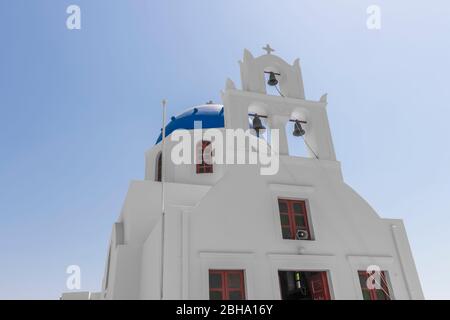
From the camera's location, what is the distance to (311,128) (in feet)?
35.4

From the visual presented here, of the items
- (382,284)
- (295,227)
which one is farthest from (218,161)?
(382,284)

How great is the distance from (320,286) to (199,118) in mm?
9207

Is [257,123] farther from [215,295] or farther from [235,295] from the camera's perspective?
[215,295]

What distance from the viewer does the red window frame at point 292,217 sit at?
29.7 ft

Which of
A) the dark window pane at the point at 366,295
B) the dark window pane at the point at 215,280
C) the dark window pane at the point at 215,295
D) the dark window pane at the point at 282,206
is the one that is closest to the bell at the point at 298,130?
the dark window pane at the point at 282,206

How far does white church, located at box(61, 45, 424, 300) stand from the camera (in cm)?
795

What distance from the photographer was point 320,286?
342 inches

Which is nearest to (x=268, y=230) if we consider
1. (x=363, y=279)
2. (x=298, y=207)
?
(x=298, y=207)

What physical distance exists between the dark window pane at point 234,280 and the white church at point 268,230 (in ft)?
0.07

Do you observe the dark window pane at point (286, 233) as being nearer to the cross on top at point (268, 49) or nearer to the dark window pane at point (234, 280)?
the dark window pane at point (234, 280)

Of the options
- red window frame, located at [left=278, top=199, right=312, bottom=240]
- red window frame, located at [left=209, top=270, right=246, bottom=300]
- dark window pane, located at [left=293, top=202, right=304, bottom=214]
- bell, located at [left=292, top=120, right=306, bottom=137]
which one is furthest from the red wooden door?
bell, located at [left=292, top=120, right=306, bottom=137]

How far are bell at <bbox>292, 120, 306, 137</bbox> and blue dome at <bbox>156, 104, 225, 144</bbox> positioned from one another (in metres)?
4.90
